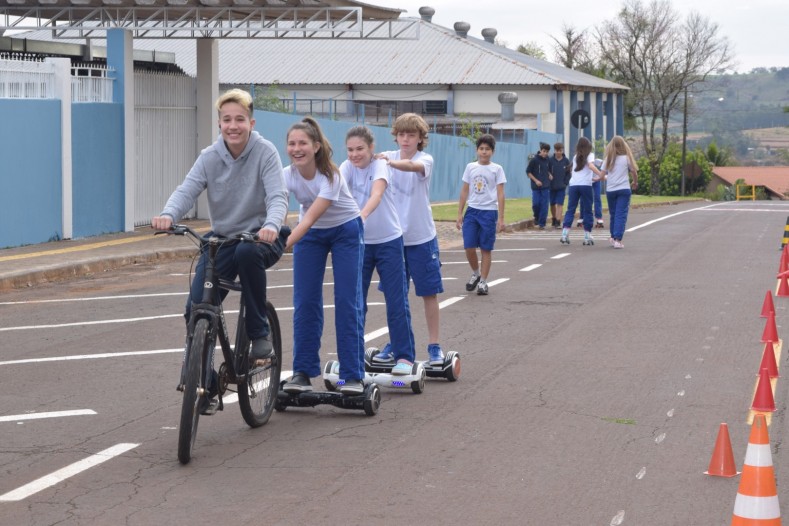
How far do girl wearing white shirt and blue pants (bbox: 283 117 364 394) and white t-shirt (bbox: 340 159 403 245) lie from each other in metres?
0.55

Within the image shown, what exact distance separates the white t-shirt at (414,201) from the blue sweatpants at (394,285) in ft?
2.01

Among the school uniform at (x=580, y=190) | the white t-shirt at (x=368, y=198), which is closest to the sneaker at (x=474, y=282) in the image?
the white t-shirt at (x=368, y=198)

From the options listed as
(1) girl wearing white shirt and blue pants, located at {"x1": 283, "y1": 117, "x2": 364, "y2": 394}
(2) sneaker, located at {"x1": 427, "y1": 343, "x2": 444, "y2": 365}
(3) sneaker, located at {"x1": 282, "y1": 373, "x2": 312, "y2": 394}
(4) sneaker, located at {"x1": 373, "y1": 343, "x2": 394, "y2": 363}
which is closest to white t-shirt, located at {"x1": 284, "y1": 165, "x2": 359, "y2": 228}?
(1) girl wearing white shirt and blue pants, located at {"x1": 283, "y1": 117, "x2": 364, "y2": 394}

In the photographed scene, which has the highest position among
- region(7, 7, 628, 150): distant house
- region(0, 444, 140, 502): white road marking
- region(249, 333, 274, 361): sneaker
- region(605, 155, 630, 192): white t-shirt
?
region(7, 7, 628, 150): distant house

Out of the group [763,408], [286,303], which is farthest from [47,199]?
[763,408]

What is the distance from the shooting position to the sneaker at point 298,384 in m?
7.72

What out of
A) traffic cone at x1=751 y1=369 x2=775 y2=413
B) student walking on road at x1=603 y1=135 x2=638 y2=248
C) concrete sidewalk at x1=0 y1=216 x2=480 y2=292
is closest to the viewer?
traffic cone at x1=751 y1=369 x2=775 y2=413

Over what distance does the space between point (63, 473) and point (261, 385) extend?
1469 mm

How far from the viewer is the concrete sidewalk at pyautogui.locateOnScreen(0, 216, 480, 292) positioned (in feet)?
49.2

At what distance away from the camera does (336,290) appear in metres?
7.70

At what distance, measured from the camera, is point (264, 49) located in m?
59.9

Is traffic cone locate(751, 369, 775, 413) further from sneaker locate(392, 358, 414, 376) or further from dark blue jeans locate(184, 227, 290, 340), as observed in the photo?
dark blue jeans locate(184, 227, 290, 340)

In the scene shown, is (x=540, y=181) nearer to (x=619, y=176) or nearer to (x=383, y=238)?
(x=619, y=176)

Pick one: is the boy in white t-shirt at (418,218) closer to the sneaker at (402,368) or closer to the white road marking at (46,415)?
the sneaker at (402,368)
